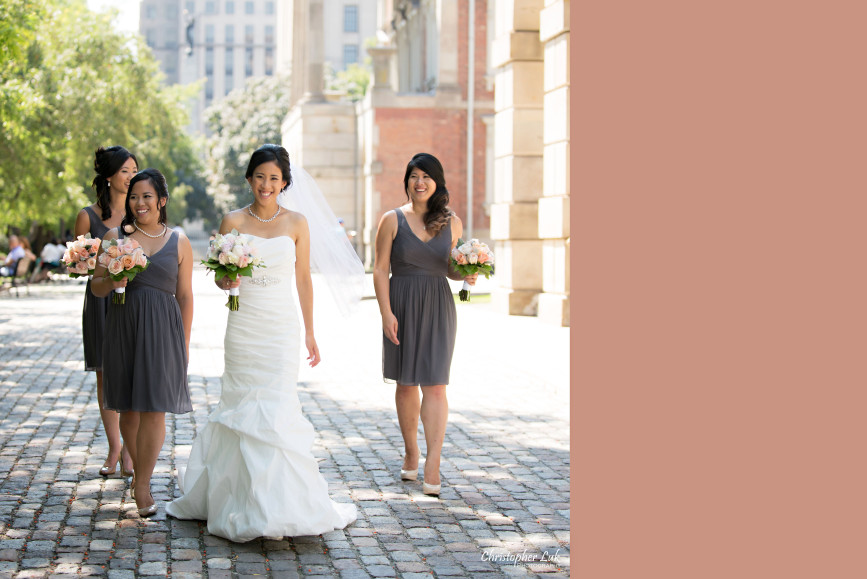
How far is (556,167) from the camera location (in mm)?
19359

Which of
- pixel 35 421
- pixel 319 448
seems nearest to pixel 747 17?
pixel 319 448

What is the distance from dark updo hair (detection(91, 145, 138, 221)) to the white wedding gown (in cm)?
178

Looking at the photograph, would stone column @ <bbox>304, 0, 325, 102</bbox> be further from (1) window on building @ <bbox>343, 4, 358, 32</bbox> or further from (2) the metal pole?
(1) window on building @ <bbox>343, 4, 358, 32</bbox>

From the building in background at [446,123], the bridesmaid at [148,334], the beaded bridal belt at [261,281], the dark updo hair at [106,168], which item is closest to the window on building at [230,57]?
the building in background at [446,123]

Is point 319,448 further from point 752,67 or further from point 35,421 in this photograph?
point 752,67

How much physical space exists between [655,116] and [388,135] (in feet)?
145

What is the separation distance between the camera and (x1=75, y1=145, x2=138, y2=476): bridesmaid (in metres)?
7.61

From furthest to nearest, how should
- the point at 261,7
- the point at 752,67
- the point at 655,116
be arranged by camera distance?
the point at 261,7
the point at 655,116
the point at 752,67

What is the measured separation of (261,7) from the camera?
164 m

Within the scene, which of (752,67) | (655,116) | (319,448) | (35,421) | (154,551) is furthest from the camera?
(35,421)

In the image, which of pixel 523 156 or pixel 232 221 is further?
pixel 523 156

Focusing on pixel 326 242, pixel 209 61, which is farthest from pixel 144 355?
pixel 209 61

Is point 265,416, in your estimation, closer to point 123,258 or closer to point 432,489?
point 123,258

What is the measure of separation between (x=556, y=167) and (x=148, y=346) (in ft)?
44.5
